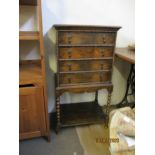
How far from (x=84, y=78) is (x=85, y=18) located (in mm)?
802

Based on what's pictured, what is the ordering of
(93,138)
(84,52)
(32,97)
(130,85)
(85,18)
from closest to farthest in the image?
1. (32,97)
2. (84,52)
3. (93,138)
4. (85,18)
5. (130,85)

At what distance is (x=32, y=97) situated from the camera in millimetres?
1748

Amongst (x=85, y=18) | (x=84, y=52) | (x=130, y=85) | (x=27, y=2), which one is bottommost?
(x=130, y=85)

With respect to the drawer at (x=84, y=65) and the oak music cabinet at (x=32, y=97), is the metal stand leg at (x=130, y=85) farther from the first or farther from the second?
the oak music cabinet at (x=32, y=97)

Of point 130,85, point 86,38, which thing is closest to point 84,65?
point 86,38

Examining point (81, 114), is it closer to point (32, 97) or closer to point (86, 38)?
point (32, 97)

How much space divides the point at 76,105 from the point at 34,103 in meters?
0.84

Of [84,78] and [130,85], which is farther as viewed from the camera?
[130,85]

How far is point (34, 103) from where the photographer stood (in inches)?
69.9

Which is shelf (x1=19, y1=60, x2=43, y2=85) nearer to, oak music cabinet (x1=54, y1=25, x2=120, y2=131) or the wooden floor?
oak music cabinet (x1=54, y1=25, x2=120, y2=131)

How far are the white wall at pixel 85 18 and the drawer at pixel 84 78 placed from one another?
450 millimetres

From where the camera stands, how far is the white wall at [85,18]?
210 cm
